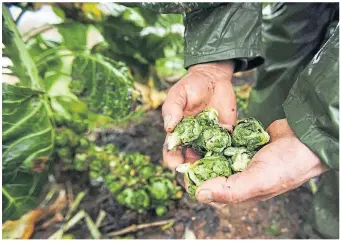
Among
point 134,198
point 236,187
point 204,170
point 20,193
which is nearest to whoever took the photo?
point 236,187

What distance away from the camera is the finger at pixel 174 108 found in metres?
1.73

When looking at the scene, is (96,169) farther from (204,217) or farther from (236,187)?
(236,187)

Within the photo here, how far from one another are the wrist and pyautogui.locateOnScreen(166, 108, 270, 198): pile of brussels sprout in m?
0.33

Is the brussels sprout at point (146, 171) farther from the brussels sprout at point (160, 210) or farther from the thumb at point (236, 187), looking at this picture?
the thumb at point (236, 187)

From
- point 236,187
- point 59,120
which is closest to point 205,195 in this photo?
point 236,187

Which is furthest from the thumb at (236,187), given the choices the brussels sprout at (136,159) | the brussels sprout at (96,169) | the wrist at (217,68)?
the brussels sprout at (96,169)

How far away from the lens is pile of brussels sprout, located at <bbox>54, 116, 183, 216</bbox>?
8.86ft

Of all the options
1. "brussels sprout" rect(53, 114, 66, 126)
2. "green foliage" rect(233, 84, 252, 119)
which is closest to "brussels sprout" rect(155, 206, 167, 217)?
"brussels sprout" rect(53, 114, 66, 126)

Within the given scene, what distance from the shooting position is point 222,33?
2.12 metres

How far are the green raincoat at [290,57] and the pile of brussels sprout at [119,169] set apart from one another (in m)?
0.73

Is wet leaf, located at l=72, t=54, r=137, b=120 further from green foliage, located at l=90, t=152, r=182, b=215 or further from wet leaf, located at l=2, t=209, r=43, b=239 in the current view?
wet leaf, located at l=2, t=209, r=43, b=239

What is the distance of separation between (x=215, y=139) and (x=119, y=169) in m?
1.18

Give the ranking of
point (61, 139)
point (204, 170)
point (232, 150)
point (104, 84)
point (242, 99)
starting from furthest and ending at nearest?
point (242, 99), point (104, 84), point (61, 139), point (232, 150), point (204, 170)

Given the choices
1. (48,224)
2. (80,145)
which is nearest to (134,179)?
(80,145)
